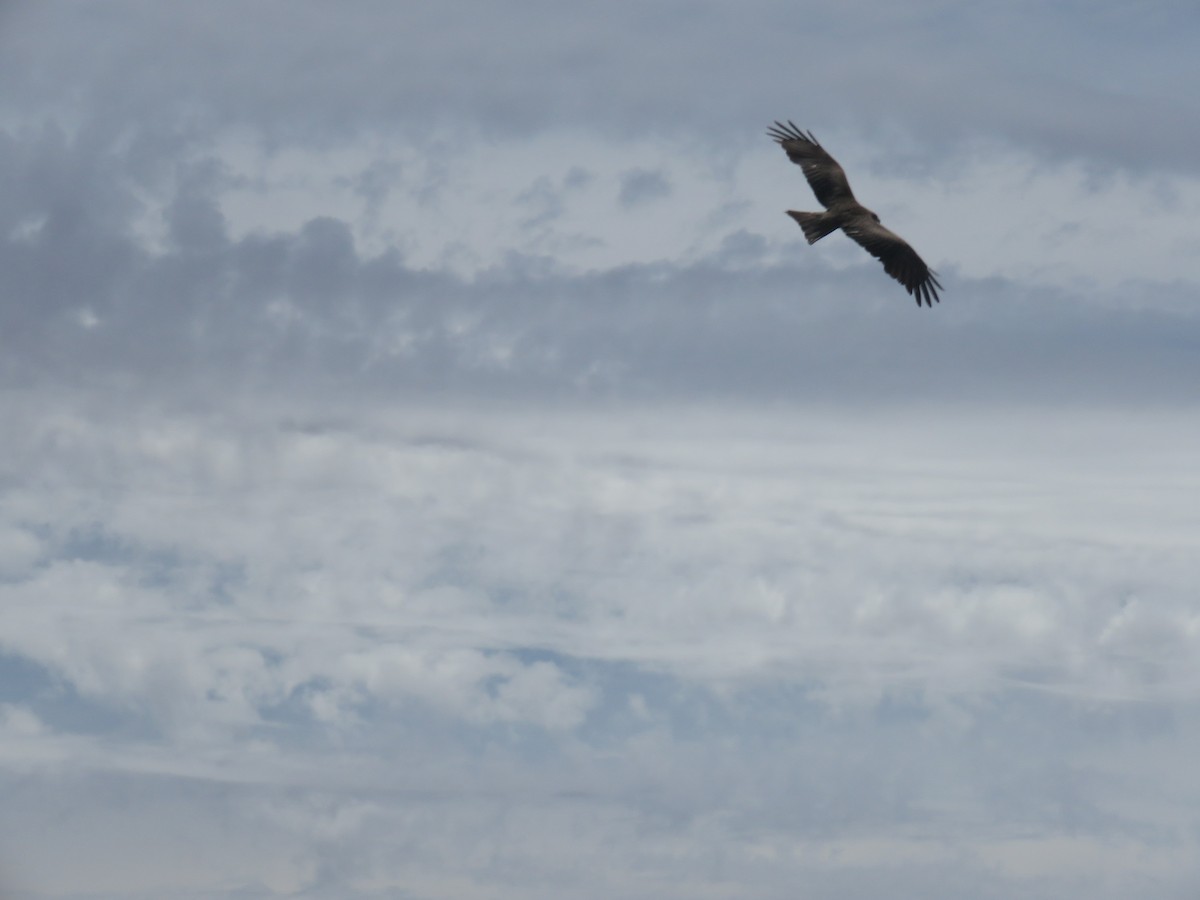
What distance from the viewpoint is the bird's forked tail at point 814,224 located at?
6212 centimetres

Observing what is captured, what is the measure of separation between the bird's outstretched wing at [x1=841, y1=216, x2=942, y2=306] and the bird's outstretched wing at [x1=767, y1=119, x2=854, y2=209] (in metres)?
2.46

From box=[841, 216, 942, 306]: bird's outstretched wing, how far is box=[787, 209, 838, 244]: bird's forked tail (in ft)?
3.30

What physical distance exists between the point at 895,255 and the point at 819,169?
737 cm

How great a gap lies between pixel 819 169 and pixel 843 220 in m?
4.29

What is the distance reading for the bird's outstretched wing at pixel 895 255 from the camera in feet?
201

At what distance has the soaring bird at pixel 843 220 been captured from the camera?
202 feet

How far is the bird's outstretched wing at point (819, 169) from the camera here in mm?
66375

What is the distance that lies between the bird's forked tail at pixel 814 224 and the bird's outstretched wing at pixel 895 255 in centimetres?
101

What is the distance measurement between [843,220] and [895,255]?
3.28 meters

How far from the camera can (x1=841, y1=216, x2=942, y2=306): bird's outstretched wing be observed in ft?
201

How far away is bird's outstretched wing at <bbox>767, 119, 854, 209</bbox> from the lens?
66.4m

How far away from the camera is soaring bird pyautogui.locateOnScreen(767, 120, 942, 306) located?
202ft

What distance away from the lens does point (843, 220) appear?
64.2 meters

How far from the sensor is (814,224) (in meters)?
62.6
